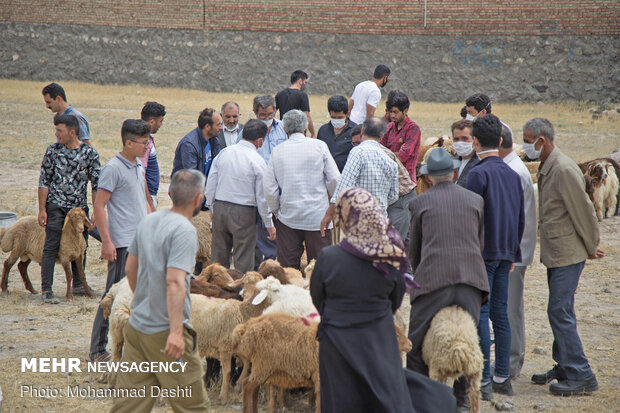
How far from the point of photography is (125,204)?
5922 mm

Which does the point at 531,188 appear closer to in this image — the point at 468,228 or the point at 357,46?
the point at 468,228

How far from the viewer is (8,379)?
19.1ft

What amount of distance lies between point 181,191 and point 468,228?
Result: 6.86ft

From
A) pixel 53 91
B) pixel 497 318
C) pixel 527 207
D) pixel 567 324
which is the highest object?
pixel 53 91

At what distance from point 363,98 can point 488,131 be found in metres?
5.40

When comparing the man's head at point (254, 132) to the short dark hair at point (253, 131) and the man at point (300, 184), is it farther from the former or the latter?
the man at point (300, 184)

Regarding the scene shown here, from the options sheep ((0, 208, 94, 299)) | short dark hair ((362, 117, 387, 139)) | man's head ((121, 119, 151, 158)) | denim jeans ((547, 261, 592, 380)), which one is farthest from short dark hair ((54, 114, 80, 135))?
denim jeans ((547, 261, 592, 380))

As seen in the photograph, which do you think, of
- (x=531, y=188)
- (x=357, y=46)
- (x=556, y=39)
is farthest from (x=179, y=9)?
(x=531, y=188)

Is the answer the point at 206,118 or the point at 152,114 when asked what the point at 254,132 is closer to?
the point at 206,118

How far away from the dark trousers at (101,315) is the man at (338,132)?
3940mm

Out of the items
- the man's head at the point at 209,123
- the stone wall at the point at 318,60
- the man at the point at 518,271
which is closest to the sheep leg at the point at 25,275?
the man's head at the point at 209,123

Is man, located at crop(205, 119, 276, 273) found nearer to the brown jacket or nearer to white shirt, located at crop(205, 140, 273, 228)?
white shirt, located at crop(205, 140, 273, 228)

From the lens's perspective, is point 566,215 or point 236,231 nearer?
point 566,215

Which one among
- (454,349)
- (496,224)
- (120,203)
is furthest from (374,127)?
(454,349)
